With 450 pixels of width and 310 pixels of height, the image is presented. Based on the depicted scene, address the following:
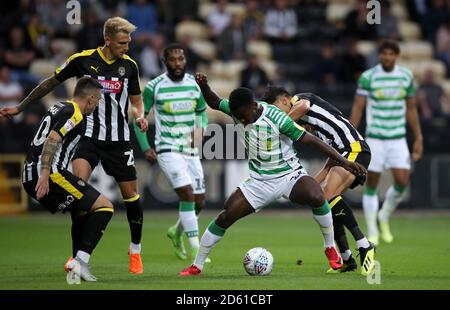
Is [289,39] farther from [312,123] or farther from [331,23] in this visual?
[312,123]

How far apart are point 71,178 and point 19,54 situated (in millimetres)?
12027

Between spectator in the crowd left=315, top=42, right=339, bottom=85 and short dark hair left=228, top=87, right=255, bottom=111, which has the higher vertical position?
short dark hair left=228, top=87, right=255, bottom=111

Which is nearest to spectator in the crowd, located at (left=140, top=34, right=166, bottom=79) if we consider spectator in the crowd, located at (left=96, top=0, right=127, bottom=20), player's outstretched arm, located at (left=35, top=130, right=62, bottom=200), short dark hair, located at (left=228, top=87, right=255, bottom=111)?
spectator in the crowd, located at (left=96, top=0, right=127, bottom=20)

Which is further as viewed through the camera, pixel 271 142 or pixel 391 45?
pixel 391 45

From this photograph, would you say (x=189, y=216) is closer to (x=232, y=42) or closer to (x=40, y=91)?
(x=40, y=91)

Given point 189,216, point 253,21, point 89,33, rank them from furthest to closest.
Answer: point 253,21 < point 89,33 < point 189,216

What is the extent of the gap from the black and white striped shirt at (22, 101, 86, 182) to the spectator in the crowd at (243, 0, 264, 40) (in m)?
13.5

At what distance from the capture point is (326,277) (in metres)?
10.2

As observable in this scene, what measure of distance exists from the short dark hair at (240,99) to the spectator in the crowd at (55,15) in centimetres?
1275

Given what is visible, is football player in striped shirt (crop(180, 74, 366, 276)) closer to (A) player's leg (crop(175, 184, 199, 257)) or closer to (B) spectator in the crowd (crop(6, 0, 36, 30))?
(A) player's leg (crop(175, 184, 199, 257))

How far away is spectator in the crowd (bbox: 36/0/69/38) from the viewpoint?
22.1 meters

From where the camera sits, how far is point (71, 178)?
980 cm

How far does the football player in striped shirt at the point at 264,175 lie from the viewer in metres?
10.1

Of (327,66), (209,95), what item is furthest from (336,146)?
(327,66)
